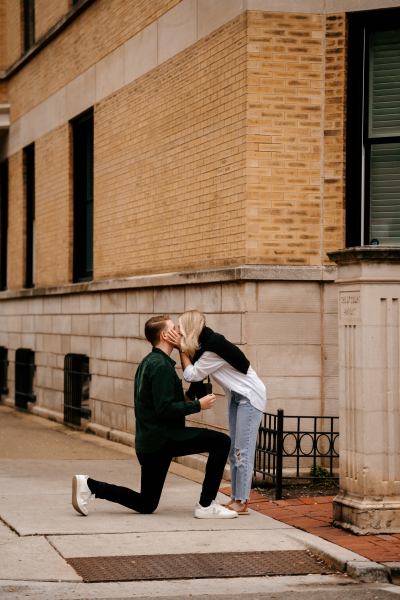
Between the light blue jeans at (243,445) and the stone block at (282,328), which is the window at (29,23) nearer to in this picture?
the stone block at (282,328)

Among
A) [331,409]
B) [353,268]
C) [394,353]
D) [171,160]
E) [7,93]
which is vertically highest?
[7,93]

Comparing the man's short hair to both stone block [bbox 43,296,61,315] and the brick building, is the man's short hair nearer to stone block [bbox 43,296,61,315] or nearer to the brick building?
the brick building

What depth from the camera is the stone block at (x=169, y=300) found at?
10555mm

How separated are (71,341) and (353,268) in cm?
859

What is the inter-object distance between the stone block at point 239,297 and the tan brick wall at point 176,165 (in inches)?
11.9

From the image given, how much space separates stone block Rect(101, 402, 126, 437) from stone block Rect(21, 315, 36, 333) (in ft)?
13.7

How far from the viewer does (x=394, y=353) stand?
6719 mm

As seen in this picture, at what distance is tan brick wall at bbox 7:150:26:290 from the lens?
1766cm

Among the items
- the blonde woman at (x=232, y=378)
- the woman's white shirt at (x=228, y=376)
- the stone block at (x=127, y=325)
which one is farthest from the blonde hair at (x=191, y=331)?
the stone block at (x=127, y=325)

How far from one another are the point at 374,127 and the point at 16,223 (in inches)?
404

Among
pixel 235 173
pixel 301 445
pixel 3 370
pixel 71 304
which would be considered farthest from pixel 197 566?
pixel 3 370

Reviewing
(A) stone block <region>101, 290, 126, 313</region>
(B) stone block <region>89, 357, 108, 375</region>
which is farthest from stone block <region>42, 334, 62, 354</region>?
(A) stone block <region>101, 290, 126, 313</region>

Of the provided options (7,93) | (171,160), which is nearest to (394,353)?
(171,160)

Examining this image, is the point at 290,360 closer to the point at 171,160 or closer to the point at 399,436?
the point at 399,436
